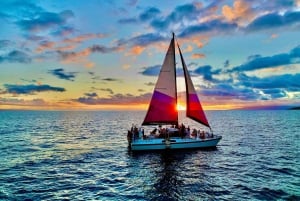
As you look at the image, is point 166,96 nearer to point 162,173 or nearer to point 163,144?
point 163,144

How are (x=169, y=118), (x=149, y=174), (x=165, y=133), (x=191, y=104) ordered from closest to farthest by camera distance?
(x=149, y=174)
(x=165, y=133)
(x=169, y=118)
(x=191, y=104)

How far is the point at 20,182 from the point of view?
28625 millimetres

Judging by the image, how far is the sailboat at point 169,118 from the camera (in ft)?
146

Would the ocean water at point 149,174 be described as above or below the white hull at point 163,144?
below

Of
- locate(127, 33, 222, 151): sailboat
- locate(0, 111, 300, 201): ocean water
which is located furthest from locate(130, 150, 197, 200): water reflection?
locate(127, 33, 222, 151): sailboat

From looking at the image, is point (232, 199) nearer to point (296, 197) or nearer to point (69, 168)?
point (296, 197)

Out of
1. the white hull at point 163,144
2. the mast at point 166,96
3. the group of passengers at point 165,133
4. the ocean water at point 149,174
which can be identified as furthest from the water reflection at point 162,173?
the mast at point 166,96

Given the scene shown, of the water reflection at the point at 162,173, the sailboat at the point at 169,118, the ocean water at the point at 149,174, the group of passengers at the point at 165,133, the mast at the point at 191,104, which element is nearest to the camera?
the ocean water at the point at 149,174

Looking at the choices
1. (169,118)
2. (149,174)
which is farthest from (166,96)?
(149,174)

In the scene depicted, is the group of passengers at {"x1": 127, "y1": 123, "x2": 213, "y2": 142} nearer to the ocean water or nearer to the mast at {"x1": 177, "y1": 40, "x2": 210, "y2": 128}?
the ocean water

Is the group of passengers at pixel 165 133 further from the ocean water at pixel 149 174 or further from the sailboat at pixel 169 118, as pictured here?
the ocean water at pixel 149 174

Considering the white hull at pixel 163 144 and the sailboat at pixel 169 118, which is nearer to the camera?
the white hull at pixel 163 144

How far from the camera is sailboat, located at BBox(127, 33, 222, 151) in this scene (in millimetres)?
44438

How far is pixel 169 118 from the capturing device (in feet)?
158
